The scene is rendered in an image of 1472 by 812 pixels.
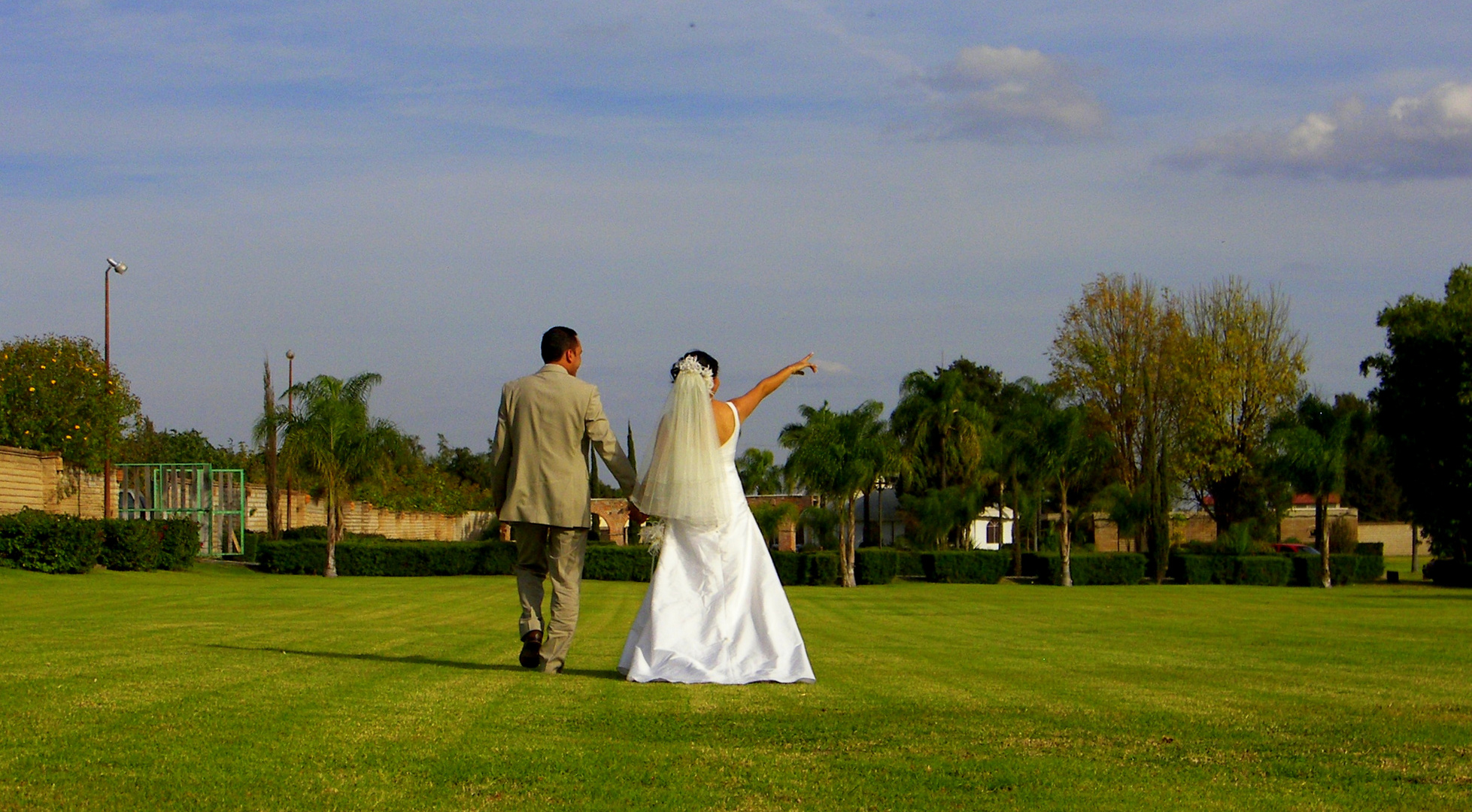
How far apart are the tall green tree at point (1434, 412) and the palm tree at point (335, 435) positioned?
127 feet

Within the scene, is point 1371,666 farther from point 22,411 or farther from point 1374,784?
point 22,411

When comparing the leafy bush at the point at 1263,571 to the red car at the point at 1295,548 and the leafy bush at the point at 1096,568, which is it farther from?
the red car at the point at 1295,548

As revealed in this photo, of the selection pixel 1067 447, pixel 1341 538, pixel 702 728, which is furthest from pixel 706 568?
pixel 1341 538

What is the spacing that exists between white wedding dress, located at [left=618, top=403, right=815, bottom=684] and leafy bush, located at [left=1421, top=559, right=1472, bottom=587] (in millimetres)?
47463

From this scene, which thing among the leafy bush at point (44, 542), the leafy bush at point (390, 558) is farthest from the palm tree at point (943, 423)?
the leafy bush at point (44, 542)

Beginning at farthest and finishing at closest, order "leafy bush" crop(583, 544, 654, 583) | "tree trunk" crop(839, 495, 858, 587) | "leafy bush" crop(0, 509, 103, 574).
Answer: "tree trunk" crop(839, 495, 858, 587) → "leafy bush" crop(583, 544, 654, 583) → "leafy bush" crop(0, 509, 103, 574)

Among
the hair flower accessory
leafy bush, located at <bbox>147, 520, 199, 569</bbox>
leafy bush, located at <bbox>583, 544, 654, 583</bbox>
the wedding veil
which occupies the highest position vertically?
the hair flower accessory

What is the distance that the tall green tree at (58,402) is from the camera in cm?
4309

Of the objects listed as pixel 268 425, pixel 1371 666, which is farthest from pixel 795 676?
pixel 268 425

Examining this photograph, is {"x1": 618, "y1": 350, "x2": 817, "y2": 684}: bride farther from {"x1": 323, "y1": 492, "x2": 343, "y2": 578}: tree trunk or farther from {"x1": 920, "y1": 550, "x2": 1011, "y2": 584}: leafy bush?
{"x1": 920, "y1": 550, "x2": 1011, "y2": 584}: leafy bush

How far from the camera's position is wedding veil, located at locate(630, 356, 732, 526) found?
9.30m

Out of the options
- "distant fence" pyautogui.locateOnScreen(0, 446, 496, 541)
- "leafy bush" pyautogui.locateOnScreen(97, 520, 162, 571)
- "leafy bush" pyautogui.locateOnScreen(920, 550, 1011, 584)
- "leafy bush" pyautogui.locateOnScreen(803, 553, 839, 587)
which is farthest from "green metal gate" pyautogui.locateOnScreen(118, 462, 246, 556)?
"leafy bush" pyautogui.locateOnScreen(920, 550, 1011, 584)

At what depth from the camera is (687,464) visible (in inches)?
369

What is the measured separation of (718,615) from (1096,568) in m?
43.9
